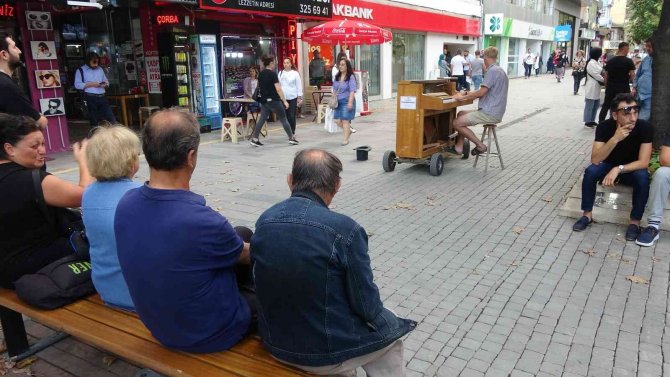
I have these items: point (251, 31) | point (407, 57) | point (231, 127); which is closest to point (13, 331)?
point (231, 127)

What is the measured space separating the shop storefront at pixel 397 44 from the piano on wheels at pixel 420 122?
28.0ft

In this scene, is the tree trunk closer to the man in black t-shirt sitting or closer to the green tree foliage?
the man in black t-shirt sitting

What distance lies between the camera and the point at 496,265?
434 centimetres

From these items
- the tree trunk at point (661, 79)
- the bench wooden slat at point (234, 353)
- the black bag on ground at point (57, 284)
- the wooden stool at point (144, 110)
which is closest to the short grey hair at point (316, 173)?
the bench wooden slat at point (234, 353)

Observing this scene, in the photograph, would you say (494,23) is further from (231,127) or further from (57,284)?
(57,284)

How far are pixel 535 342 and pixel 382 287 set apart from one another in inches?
47.3

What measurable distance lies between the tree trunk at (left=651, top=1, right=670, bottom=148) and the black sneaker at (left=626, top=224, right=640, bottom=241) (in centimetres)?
148

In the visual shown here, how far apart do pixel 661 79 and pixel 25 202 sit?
612 centimetres

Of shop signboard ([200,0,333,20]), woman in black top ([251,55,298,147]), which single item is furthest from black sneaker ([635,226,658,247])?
shop signboard ([200,0,333,20])

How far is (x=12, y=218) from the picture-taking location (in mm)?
2643

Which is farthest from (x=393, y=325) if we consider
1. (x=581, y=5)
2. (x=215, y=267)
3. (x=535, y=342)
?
(x=581, y=5)

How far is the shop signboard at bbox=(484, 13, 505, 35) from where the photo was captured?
96.3 ft

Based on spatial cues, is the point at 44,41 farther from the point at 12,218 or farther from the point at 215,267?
the point at 215,267

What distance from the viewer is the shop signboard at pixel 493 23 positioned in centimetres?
2936
